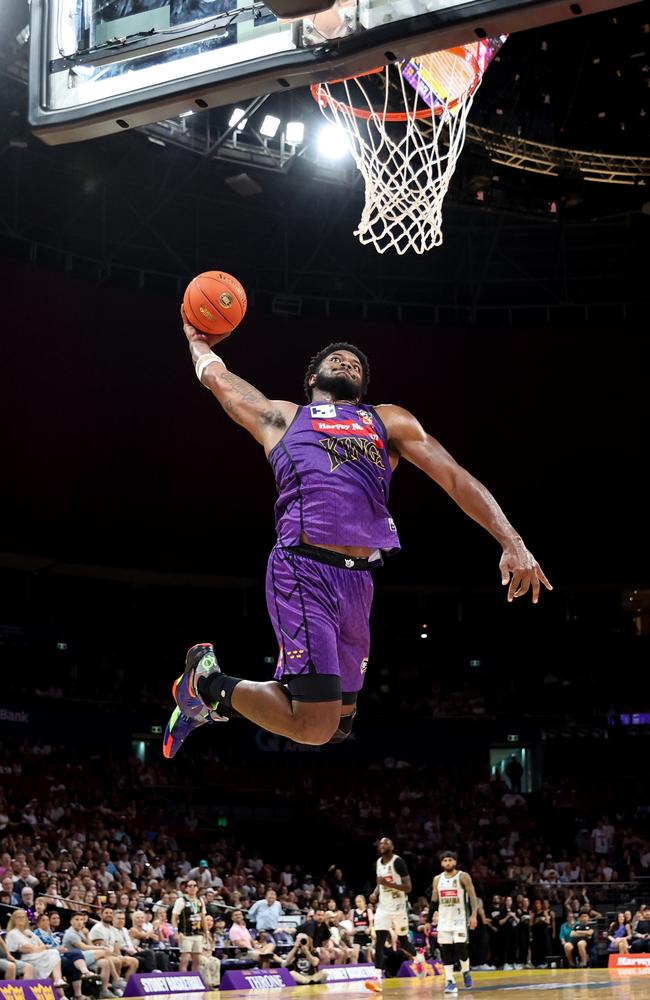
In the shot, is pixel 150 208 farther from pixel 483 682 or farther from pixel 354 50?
pixel 354 50

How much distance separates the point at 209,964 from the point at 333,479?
12.2m

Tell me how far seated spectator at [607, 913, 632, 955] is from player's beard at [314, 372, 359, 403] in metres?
18.5

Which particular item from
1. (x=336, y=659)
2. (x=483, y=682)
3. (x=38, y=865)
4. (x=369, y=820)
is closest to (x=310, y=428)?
(x=336, y=659)

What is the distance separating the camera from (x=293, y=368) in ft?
91.1

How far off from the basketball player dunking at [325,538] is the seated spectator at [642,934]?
1774 cm

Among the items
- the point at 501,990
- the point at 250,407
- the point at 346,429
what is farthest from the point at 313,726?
the point at 501,990

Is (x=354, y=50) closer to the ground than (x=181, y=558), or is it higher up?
closer to the ground

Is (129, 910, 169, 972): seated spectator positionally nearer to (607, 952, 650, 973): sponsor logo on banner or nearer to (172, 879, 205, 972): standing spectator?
(172, 879, 205, 972): standing spectator

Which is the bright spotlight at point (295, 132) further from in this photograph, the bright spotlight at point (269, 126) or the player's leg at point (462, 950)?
the player's leg at point (462, 950)

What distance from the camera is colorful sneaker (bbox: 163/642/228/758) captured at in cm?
598

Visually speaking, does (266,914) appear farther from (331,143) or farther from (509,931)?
(331,143)

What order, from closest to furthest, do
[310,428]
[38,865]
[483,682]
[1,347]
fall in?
[310,428] < [38,865] < [1,347] < [483,682]

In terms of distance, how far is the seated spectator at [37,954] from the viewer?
13078 mm

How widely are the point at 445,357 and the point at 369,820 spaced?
36.6 ft
